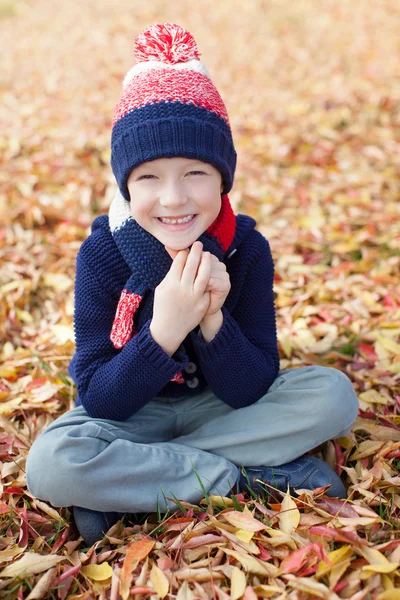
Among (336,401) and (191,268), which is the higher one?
(191,268)

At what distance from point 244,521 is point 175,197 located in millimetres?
1010

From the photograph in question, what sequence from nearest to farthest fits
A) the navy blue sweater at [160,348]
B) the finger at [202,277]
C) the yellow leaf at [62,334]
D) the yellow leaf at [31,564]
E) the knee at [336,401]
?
the yellow leaf at [31,564] → the finger at [202,277] → the navy blue sweater at [160,348] → the knee at [336,401] → the yellow leaf at [62,334]

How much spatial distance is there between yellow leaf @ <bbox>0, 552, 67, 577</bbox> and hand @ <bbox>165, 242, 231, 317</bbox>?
88 centimetres

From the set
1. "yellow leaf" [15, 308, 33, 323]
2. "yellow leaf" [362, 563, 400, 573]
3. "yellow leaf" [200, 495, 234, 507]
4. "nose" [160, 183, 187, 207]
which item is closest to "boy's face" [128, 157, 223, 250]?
"nose" [160, 183, 187, 207]

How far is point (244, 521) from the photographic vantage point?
6.45ft

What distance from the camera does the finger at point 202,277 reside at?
1948 millimetres

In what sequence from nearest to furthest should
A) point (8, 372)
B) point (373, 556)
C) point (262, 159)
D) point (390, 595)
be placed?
1. point (390, 595)
2. point (373, 556)
3. point (8, 372)
4. point (262, 159)

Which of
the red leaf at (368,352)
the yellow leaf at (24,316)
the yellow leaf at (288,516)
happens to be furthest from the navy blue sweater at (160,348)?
the yellow leaf at (24,316)

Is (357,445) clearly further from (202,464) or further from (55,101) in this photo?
(55,101)

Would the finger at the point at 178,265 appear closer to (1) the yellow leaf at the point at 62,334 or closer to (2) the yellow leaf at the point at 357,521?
(2) the yellow leaf at the point at 357,521

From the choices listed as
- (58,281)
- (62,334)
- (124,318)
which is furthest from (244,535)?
(58,281)

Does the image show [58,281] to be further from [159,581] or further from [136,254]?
[159,581]

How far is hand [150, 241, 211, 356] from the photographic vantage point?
1.96 metres

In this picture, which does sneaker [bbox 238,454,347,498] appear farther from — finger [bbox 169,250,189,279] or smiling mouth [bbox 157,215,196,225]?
smiling mouth [bbox 157,215,196,225]
